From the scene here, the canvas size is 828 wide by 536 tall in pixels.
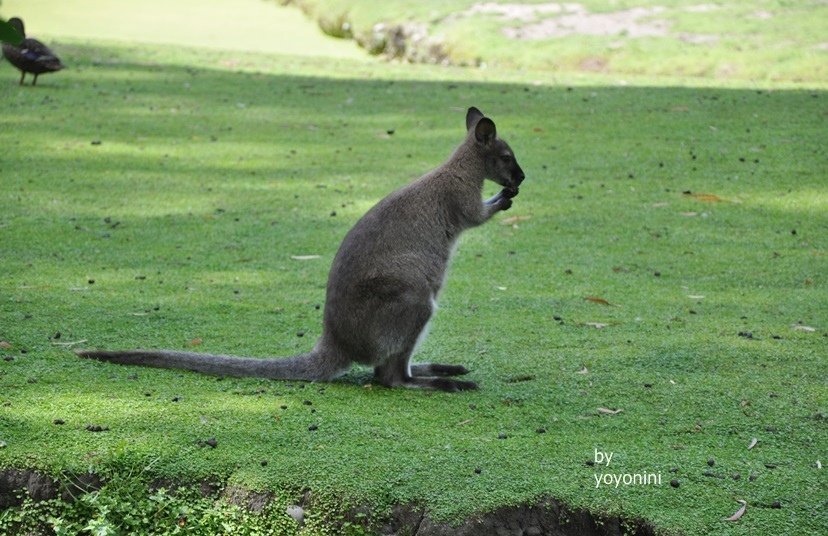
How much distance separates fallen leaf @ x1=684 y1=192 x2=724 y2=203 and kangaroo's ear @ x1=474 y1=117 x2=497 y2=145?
373cm

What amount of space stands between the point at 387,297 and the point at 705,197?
4.64 m

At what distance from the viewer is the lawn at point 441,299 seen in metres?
4.00

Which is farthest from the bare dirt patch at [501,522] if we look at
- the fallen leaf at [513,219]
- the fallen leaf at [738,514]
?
the fallen leaf at [513,219]

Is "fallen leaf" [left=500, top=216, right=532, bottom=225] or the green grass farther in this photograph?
the green grass

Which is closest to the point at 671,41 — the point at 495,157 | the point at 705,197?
the point at 705,197

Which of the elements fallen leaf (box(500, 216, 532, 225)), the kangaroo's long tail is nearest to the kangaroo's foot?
the kangaroo's long tail

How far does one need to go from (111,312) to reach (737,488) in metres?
3.43

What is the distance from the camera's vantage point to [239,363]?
190 inches

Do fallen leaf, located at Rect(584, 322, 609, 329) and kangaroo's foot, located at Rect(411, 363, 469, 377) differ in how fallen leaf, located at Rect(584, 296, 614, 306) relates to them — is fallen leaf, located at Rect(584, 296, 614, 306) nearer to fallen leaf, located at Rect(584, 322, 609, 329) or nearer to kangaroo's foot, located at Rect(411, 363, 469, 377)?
fallen leaf, located at Rect(584, 322, 609, 329)

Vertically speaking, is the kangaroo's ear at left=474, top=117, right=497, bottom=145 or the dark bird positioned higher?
the kangaroo's ear at left=474, top=117, right=497, bottom=145

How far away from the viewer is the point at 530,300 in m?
6.45

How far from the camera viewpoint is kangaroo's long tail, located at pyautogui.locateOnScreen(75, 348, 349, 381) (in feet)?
15.9

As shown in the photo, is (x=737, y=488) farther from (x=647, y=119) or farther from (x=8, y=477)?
(x=647, y=119)

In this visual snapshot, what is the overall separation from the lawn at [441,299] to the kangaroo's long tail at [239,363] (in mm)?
58
